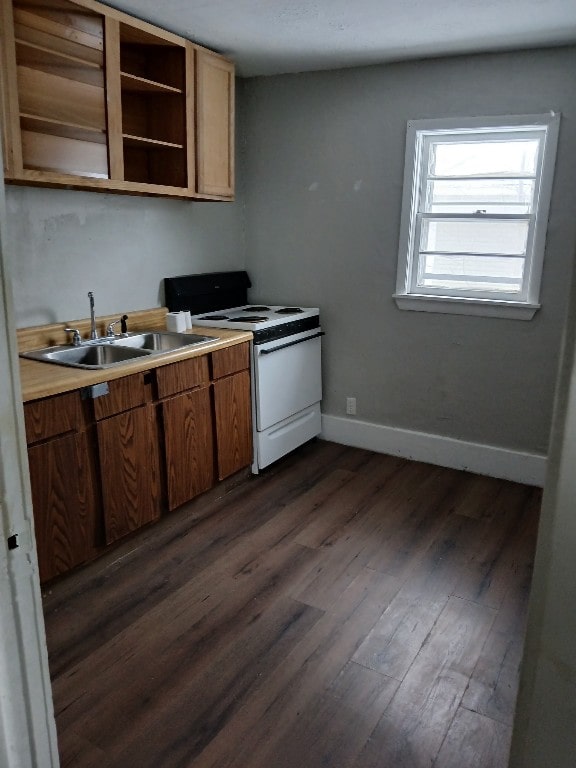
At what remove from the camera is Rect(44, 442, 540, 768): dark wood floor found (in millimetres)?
1760

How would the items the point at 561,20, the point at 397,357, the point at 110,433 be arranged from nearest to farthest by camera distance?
the point at 110,433, the point at 561,20, the point at 397,357

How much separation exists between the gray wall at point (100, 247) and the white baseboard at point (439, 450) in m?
1.45

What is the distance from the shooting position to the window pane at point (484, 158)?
3305 millimetres

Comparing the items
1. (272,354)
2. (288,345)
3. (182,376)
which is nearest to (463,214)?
(288,345)

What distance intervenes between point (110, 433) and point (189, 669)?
1008 mm

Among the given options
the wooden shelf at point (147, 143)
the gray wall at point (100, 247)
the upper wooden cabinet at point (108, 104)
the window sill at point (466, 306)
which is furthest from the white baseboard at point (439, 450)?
the wooden shelf at point (147, 143)

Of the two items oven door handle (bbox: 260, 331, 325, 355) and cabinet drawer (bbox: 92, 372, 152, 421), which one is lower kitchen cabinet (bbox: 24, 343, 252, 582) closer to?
cabinet drawer (bbox: 92, 372, 152, 421)

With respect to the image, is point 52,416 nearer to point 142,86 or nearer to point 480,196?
point 142,86

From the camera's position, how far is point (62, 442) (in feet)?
7.55

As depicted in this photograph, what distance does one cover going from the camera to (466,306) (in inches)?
139

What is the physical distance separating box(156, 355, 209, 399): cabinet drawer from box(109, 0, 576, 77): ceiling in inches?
63.5

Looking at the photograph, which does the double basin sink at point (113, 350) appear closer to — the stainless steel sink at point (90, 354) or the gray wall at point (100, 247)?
the stainless steel sink at point (90, 354)

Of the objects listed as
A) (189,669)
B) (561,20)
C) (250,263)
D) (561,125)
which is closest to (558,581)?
(189,669)

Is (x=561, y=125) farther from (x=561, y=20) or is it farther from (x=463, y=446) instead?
(x=463, y=446)
